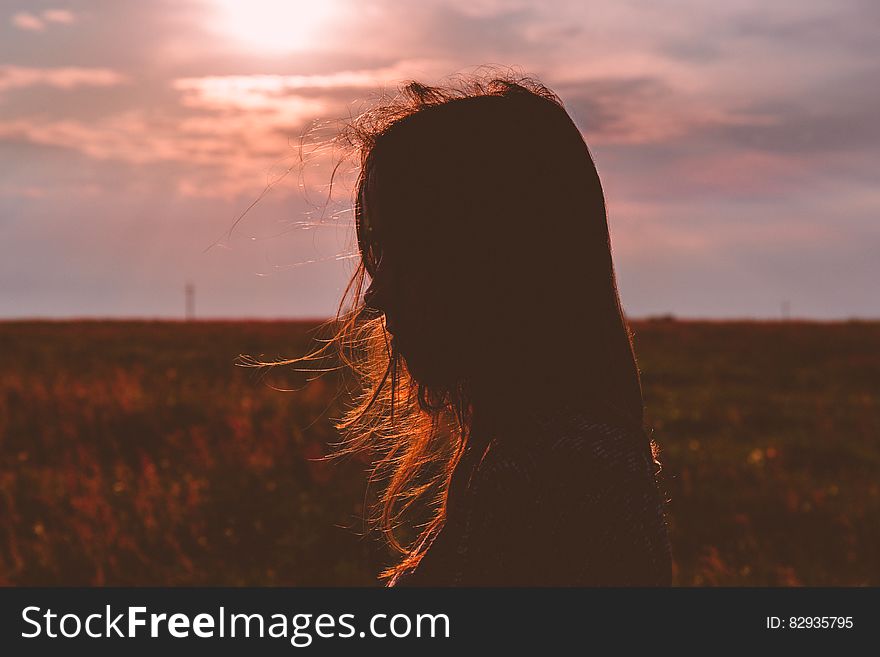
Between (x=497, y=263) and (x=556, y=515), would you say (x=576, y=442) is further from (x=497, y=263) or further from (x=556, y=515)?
(x=497, y=263)

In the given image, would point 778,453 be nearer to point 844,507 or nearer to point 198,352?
point 844,507

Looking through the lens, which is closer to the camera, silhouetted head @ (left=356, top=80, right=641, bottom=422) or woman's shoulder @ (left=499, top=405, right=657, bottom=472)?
woman's shoulder @ (left=499, top=405, right=657, bottom=472)

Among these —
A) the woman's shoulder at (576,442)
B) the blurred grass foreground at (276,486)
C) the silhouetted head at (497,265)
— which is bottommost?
the blurred grass foreground at (276,486)

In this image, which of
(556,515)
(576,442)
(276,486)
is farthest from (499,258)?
(276,486)

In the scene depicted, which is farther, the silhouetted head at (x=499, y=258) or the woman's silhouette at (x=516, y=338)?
the silhouetted head at (x=499, y=258)

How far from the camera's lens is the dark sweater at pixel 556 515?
4.86ft

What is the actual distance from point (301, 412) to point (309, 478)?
11.5 feet

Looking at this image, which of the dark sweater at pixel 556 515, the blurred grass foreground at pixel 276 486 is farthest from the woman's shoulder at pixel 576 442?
the blurred grass foreground at pixel 276 486

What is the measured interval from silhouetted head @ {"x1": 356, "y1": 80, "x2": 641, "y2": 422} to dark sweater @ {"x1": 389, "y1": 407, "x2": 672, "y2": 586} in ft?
0.38

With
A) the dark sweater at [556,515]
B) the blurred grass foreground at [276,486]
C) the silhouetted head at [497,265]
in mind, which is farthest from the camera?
the blurred grass foreground at [276,486]

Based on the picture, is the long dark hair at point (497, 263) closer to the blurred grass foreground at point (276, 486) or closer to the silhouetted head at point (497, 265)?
the silhouetted head at point (497, 265)

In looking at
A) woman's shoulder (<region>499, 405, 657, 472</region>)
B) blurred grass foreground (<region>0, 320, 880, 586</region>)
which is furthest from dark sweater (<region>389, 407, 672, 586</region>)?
blurred grass foreground (<region>0, 320, 880, 586</region>)

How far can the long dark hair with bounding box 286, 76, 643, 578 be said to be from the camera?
1.64 meters

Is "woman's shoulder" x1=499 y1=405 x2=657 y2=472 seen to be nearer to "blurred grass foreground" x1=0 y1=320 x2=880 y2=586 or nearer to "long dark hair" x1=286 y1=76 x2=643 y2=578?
"long dark hair" x1=286 y1=76 x2=643 y2=578
